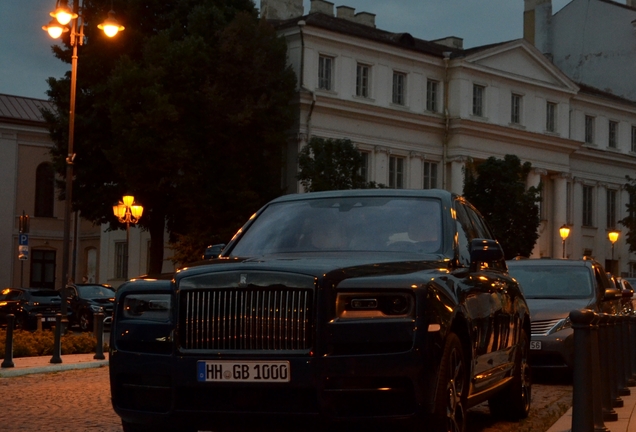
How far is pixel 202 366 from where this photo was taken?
685 centimetres

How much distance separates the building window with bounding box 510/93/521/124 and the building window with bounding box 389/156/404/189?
25.6 feet

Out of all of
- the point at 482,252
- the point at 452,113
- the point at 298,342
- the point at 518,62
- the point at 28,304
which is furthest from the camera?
the point at 518,62

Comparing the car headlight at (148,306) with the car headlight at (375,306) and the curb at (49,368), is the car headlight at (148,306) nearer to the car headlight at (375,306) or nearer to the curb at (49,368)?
the car headlight at (375,306)

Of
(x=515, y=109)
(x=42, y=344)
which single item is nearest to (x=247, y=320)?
(x=42, y=344)

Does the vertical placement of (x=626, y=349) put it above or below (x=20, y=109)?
below

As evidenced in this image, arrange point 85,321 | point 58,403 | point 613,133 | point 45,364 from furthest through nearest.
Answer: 1. point 613,133
2. point 85,321
3. point 45,364
4. point 58,403

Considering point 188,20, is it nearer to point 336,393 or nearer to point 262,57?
point 262,57

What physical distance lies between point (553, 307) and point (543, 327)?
1.47 ft

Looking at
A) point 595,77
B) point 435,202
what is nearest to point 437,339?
point 435,202

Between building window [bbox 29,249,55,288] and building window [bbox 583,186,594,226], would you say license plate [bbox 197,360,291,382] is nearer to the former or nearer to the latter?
building window [bbox 29,249,55,288]

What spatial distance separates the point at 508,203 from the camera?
51.4 m

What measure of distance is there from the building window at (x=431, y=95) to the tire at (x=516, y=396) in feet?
160

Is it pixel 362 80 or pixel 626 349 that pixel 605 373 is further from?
pixel 362 80

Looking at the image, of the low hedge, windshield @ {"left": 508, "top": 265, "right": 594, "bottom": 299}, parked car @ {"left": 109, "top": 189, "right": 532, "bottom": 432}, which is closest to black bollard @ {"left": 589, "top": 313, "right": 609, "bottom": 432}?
parked car @ {"left": 109, "top": 189, "right": 532, "bottom": 432}
